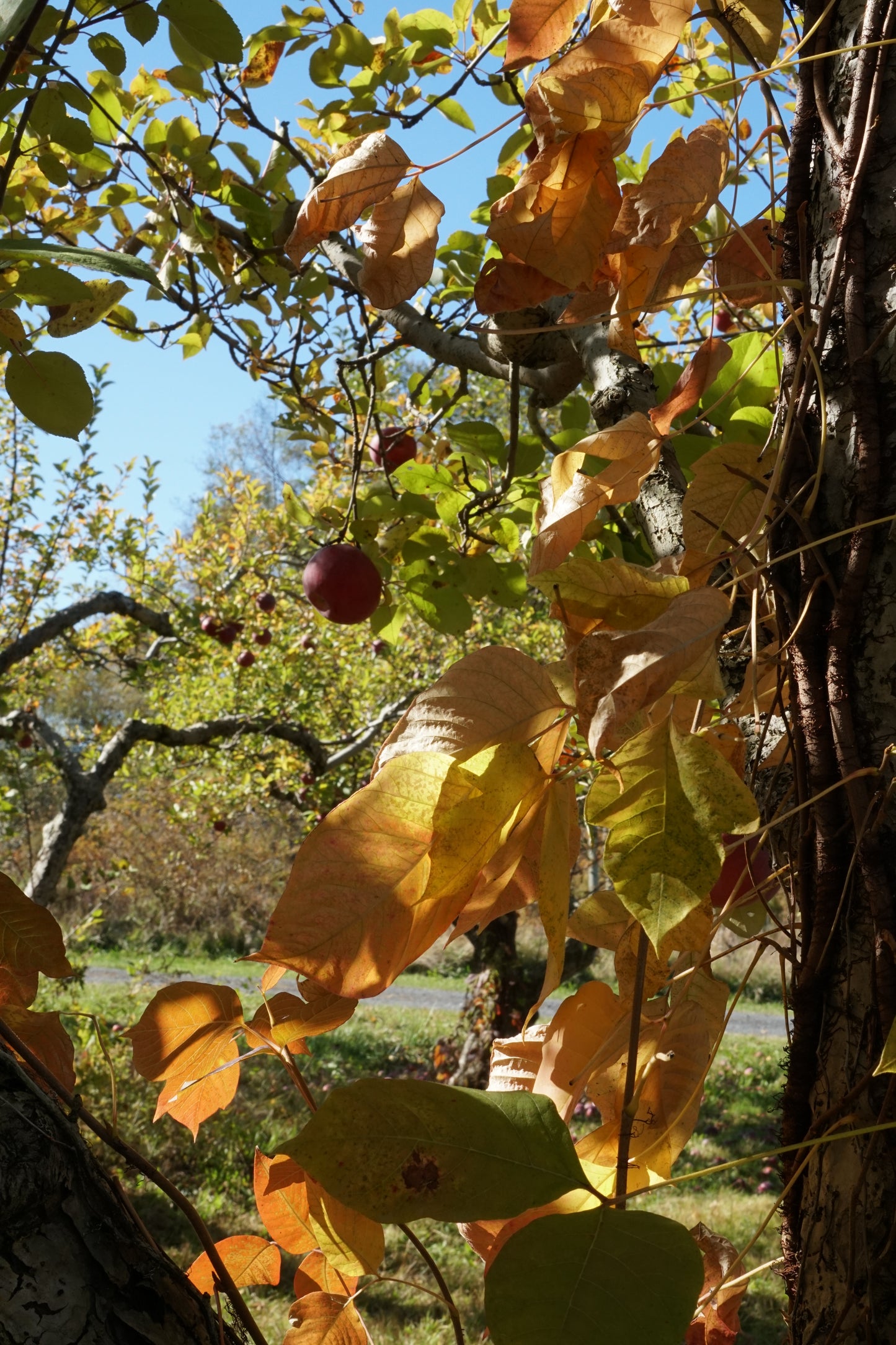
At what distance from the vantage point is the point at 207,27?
0.72 metres

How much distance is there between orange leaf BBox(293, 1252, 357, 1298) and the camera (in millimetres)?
488

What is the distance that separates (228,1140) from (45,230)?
4.35 m

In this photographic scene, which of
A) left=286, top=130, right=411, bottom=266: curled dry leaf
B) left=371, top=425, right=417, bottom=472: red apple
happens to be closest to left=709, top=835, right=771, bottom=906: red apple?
left=286, top=130, right=411, bottom=266: curled dry leaf

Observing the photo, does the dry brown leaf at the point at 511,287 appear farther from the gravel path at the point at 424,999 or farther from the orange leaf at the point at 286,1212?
the gravel path at the point at 424,999

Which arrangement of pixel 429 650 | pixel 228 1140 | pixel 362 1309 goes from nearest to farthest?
pixel 362 1309
pixel 228 1140
pixel 429 650

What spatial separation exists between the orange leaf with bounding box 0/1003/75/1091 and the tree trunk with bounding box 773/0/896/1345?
333 millimetres

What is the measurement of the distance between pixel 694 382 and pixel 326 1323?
0.51 metres

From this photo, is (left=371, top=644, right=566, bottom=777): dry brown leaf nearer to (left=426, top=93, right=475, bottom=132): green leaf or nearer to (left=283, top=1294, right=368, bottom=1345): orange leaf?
(left=283, top=1294, right=368, bottom=1345): orange leaf

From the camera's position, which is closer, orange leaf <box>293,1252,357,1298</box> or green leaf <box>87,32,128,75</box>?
orange leaf <box>293,1252,357,1298</box>

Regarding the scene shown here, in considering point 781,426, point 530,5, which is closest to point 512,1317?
point 781,426

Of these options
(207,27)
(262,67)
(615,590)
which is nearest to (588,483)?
(615,590)

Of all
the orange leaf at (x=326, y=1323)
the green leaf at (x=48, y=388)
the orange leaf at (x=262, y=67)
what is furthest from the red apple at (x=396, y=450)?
the orange leaf at (x=326, y=1323)

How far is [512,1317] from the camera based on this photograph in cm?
24

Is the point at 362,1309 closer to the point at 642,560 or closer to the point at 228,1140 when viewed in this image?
the point at 228,1140
